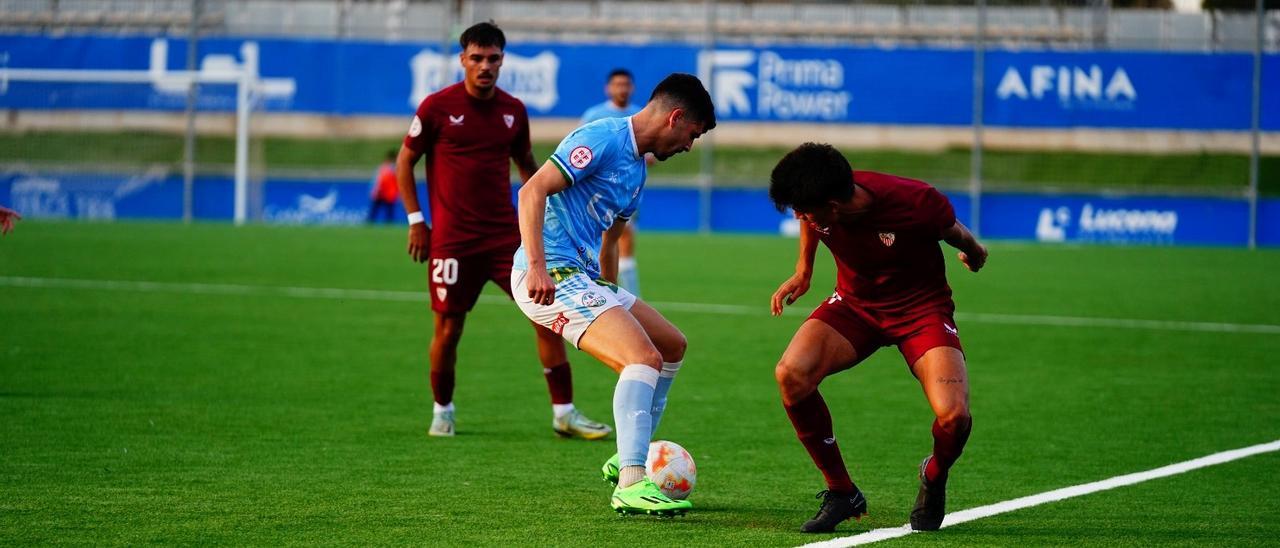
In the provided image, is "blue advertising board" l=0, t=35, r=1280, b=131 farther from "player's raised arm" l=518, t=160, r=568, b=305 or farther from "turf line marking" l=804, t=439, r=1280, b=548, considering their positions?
"player's raised arm" l=518, t=160, r=568, b=305

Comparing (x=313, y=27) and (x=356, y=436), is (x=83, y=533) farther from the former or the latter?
(x=313, y=27)

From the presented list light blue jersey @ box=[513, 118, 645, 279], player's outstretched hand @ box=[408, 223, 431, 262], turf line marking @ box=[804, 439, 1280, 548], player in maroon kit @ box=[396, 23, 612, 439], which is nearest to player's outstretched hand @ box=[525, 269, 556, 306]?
light blue jersey @ box=[513, 118, 645, 279]

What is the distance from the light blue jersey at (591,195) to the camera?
6605mm

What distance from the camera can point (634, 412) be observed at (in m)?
6.51

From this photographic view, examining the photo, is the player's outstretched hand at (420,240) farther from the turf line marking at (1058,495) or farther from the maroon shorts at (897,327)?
the turf line marking at (1058,495)

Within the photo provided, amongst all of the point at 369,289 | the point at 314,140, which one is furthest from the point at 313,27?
the point at 369,289

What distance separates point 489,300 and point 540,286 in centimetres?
1107

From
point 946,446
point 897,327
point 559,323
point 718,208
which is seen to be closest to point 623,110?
point 559,323

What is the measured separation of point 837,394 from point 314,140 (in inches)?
947

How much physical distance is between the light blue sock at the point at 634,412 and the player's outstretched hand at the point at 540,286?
0.47 m

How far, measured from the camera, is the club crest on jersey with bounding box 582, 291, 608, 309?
22.0ft

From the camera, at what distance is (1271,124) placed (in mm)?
29859

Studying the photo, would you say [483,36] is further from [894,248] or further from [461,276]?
[894,248]

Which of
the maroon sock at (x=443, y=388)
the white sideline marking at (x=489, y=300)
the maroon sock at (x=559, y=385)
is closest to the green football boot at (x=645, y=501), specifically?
the maroon sock at (x=559, y=385)
